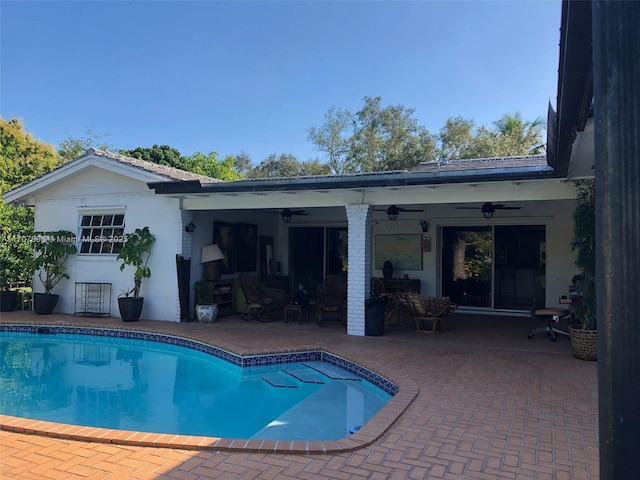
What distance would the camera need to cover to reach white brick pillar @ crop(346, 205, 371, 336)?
904 centimetres

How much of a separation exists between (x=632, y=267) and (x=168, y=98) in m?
26.6

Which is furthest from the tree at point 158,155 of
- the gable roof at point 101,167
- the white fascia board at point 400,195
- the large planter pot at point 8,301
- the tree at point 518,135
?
the white fascia board at point 400,195

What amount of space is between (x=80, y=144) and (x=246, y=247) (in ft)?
75.9

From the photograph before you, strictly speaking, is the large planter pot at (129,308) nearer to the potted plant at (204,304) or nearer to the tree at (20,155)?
the potted plant at (204,304)

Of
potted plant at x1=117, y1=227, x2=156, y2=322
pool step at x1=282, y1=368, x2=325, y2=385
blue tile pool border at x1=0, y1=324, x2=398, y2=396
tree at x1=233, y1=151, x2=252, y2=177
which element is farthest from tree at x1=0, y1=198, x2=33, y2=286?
tree at x1=233, y1=151, x2=252, y2=177

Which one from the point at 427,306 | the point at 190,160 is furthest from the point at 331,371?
the point at 190,160

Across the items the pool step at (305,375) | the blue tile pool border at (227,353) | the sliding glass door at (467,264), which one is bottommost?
the pool step at (305,375)

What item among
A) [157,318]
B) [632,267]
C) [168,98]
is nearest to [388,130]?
[168,98]

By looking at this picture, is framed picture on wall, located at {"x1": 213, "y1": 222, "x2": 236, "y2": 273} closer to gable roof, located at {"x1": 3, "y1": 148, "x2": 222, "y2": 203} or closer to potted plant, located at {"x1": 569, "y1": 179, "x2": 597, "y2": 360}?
gable roof, located at {"x1": 3, "y1": 148, "x2": 222, "y2": 203}

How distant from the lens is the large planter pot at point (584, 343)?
6.97m

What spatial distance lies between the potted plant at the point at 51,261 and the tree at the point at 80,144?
2057 centimetres

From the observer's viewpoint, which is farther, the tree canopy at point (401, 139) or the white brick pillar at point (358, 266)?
the tree canopy at point (401, 139)

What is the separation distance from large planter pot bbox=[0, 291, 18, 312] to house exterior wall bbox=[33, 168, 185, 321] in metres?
0.69

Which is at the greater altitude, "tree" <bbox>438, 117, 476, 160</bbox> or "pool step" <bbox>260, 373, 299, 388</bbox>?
"tree" <bbox>438, 117, 476, 160</bbox>
